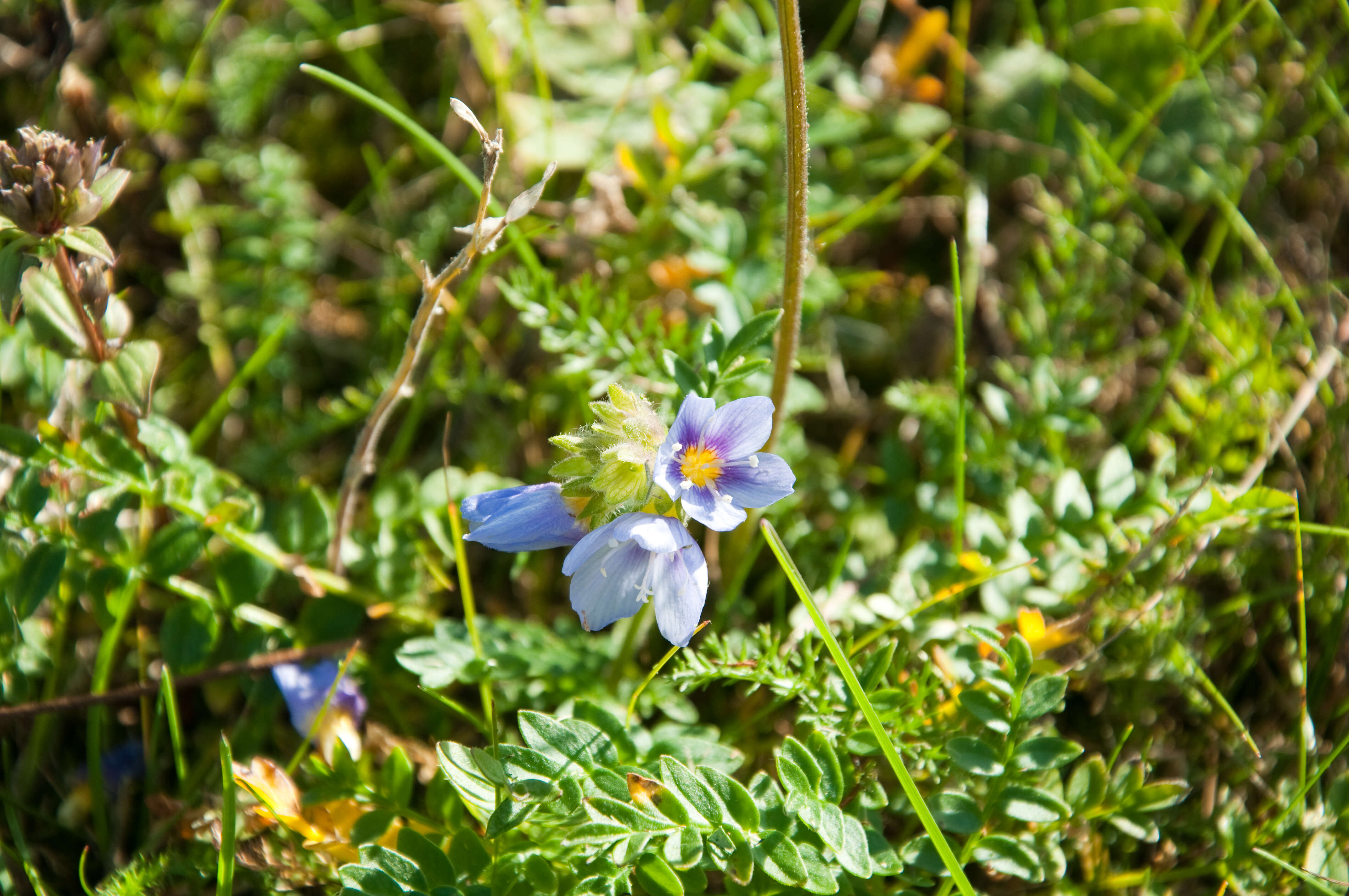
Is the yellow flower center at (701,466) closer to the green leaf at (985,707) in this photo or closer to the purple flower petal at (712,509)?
the purple flower petal at (712,509)

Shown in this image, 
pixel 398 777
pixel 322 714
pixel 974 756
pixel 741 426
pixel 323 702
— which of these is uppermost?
pixel 741 426

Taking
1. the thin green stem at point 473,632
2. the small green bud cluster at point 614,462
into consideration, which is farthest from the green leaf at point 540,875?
the small green bud cluster at point 614,462

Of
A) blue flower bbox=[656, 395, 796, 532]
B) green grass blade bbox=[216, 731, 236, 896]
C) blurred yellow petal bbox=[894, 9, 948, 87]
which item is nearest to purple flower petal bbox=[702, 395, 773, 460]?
blue flower bbox=[656, 395, 796, 532]

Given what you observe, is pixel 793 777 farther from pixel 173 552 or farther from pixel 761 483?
pixel 173 552

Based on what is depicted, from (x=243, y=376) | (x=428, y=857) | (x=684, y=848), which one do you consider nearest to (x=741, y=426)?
(x=684, y=848)

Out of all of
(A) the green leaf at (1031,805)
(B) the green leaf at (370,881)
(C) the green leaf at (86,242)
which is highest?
(C) the green leaf at (86,242)

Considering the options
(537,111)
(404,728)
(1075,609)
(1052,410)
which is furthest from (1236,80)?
(404,728)
